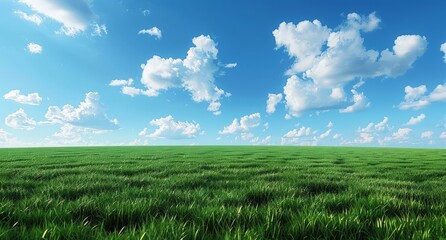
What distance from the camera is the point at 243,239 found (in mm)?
2943

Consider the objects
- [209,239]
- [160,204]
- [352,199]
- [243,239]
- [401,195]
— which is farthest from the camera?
[401,195]

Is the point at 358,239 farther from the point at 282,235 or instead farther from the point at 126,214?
the point at 126,214

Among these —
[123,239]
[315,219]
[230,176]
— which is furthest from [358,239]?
[230,176]

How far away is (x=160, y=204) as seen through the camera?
187 inches

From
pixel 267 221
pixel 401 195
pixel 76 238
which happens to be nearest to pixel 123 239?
pixel 76 238

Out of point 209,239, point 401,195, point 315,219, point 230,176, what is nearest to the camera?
point 209,239

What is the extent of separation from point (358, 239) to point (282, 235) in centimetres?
87

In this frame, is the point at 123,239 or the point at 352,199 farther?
the point at 352,199

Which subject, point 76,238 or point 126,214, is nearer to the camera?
point 76,238

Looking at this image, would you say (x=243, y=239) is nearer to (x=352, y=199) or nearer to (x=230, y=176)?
(x=352, y=199)

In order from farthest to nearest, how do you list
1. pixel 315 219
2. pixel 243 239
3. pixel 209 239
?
1. pixel 315 219
2. pixel 209 239
3. pixel 243 239

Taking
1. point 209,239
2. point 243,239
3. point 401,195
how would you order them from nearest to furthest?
point 243,239
point 209,239
point 401,195

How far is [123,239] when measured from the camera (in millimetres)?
2957

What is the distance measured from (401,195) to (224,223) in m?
4.34
